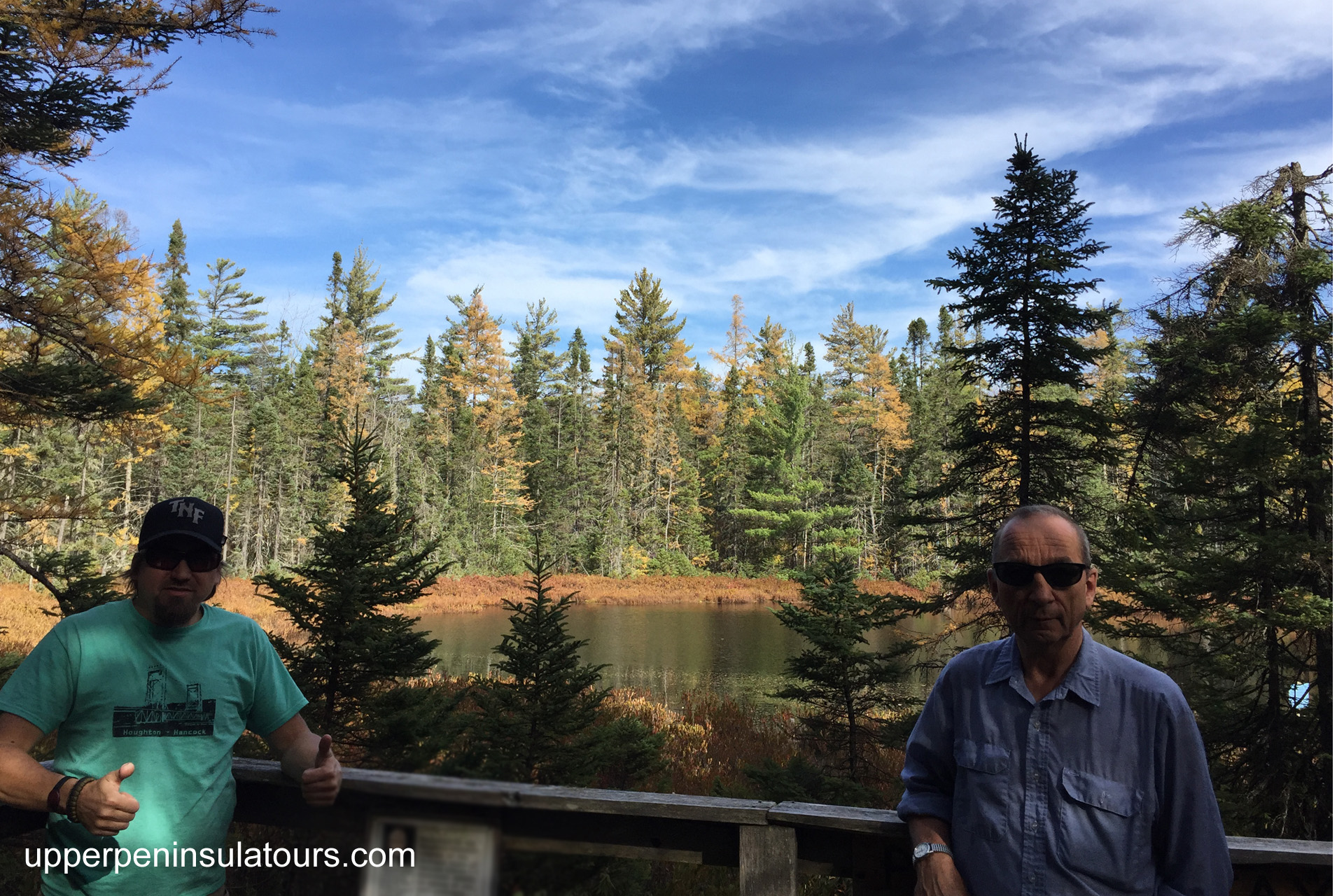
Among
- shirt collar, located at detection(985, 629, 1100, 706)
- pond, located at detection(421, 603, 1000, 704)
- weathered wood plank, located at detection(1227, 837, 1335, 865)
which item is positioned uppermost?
shirt collar, located at detection(985, 629, 1100, 706)

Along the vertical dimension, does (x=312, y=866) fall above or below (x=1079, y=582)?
Answer: below

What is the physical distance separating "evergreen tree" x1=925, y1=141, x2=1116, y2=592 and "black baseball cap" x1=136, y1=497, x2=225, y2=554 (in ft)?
35.4

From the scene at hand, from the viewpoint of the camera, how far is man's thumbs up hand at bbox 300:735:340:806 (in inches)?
56.1

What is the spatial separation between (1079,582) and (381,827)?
1.46 m

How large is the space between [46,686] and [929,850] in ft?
6.35

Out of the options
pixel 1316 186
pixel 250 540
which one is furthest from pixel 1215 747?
pixel 250 540

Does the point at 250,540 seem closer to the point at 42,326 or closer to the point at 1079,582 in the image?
the point at 42,326

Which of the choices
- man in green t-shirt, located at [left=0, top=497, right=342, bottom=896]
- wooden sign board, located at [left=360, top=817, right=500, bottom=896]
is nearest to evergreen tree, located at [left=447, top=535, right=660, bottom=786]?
man in green t-shirt, located at [left=0, top=497, right=342, bottom=896]

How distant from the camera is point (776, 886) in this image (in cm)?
188

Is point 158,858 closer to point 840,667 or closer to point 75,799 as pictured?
point 75,799

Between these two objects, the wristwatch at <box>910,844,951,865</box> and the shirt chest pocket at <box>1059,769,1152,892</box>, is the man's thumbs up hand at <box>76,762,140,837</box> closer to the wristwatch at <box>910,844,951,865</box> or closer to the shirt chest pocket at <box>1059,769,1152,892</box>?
the wristwatch at <box>910,844,951,865</box>

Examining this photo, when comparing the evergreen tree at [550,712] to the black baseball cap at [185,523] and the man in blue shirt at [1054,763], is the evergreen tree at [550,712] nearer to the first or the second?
the black baseball cap at [185,523]

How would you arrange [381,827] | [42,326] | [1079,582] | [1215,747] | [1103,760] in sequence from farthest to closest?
[1215,747]
[42,326]
[1079,582]
[1103,760]
[381,827]

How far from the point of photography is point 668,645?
2422 centimetres
